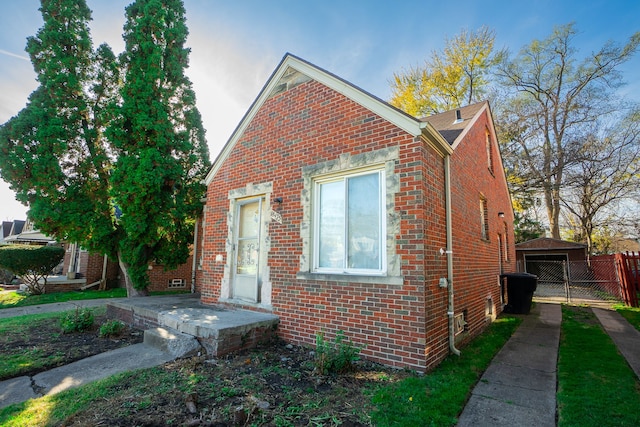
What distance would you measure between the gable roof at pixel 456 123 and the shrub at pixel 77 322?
26.6 feet

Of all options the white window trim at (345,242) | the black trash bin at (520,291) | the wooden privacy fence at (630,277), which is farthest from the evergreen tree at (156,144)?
the wooden privacy fence at (630,277)

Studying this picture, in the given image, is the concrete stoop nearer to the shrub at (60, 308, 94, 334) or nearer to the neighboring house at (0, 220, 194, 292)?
the shrub at (60, 308, 94, 334)

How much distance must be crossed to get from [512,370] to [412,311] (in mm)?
1952

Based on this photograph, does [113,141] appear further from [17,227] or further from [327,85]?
[17,227]

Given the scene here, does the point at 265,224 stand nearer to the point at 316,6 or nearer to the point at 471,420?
the point at 471,420

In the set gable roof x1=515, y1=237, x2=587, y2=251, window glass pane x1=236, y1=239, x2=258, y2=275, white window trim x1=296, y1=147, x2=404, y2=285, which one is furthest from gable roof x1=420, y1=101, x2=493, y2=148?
gable roof x1=515, y1=237, x2=587, y2=251

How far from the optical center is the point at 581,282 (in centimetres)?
1723

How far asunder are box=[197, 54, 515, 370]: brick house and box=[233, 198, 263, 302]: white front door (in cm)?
3

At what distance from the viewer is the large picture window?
4.88 meters

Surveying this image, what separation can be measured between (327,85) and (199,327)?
15.7 ft

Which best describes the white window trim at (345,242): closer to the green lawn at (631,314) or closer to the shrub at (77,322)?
the shrub at (77,322)

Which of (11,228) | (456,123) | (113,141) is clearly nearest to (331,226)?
(456,123)

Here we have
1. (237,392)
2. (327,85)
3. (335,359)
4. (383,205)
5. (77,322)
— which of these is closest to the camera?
(237,392)

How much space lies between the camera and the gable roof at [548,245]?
20.7 m
